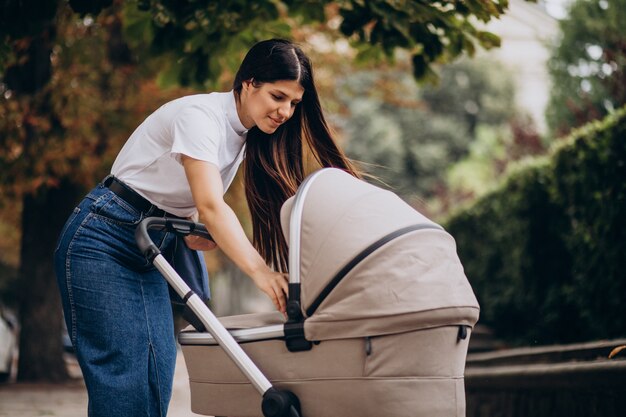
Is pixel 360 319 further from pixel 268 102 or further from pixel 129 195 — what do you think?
pixel 129 195

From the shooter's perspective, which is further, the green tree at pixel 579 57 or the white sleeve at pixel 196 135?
the green tree at pixel 579 57

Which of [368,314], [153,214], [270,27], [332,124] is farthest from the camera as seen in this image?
[332,124]

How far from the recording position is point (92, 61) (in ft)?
30.2

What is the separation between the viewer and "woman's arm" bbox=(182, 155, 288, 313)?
2.82 meters

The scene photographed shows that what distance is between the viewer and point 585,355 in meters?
5.49

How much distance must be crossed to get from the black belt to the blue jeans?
0.06ft

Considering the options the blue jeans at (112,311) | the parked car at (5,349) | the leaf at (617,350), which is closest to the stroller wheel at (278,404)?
the blue jeans at (112,311)

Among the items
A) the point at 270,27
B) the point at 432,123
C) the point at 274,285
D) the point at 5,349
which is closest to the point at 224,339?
the point at 274,285

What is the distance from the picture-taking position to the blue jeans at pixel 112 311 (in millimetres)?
3000

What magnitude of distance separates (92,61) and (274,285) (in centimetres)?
707

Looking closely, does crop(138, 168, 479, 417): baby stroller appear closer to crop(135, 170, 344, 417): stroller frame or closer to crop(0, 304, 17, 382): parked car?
crop(135, 170, 344, 417): stroller frame

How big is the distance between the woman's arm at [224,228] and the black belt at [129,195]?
385 mm

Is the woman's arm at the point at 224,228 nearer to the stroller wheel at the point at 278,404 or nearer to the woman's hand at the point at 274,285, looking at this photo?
the woman's hand at the point at 274,285

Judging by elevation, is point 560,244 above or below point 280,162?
below
